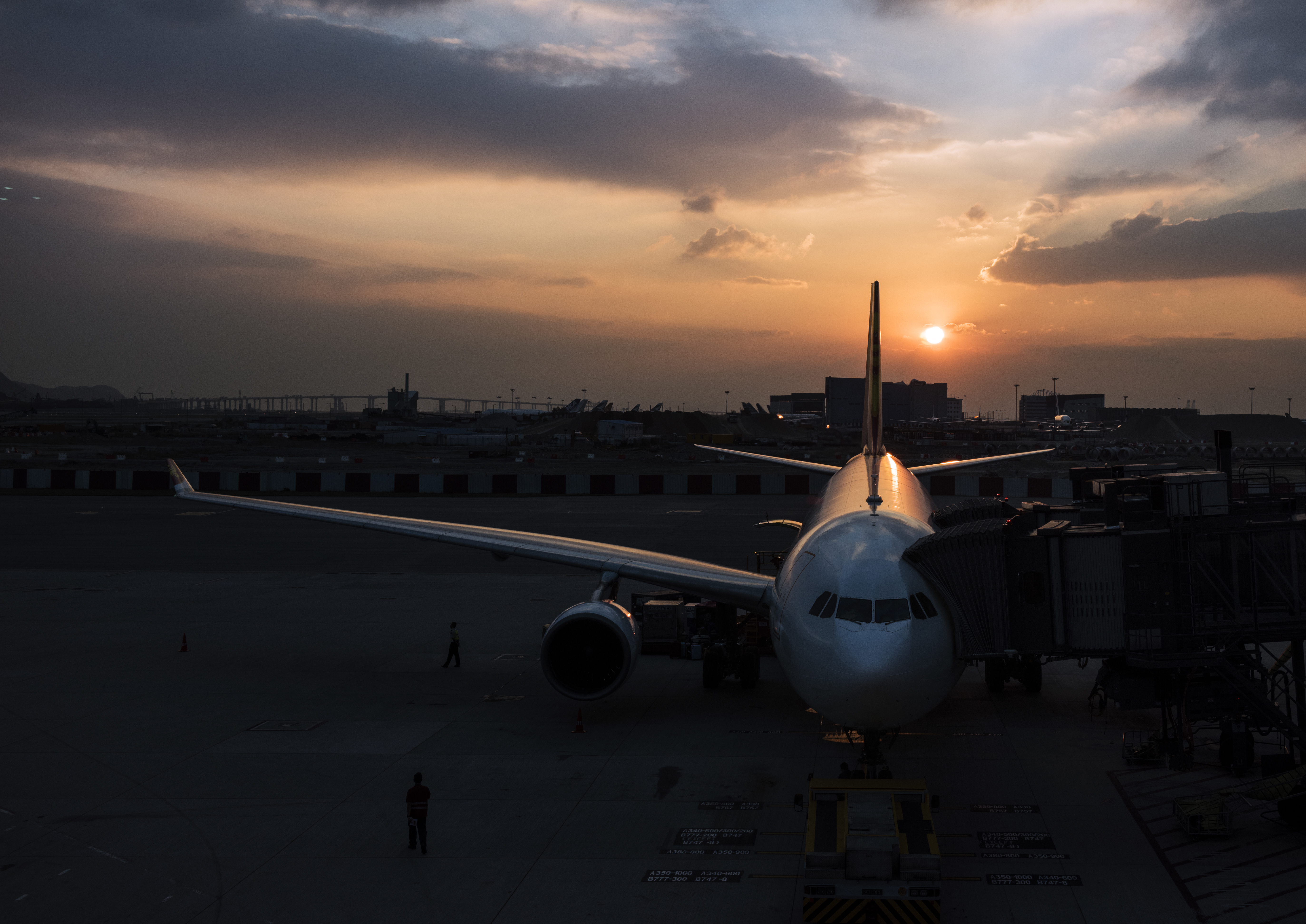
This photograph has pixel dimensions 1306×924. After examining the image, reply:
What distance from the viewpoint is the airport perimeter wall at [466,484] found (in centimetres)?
7119

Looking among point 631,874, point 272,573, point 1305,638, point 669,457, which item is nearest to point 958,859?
point 631,874

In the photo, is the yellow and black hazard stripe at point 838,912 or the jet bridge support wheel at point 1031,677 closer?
the yellow and black hazard stripe at point 838,912

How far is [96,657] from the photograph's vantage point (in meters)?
26.4

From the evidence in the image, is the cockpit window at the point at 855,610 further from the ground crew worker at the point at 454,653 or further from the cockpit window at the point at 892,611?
the ground crew worker at the point at 454,653

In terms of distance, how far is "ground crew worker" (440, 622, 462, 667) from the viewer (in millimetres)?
25422

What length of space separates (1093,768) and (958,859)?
542 cm

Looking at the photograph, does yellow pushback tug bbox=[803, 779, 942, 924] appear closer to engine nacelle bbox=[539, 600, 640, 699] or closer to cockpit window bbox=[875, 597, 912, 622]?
cockpit window bbox=[875, 597, 912, 622]

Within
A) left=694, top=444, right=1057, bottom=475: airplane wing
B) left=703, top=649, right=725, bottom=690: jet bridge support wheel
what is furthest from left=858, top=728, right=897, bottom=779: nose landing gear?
left=694, top=444, right=1057, bottom=475: airplane wing

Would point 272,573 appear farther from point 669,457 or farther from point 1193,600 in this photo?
point 669,457

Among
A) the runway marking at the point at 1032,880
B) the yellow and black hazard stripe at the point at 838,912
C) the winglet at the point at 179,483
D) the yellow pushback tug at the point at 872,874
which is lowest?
the runway marking at the point at 1032,880

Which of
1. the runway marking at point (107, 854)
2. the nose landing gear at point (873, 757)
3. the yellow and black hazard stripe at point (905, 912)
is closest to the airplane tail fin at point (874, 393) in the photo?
the nose landing gear at point (873, 757)

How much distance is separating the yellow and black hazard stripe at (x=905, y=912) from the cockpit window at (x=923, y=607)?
14.5 feet

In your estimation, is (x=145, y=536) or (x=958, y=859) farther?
(x=145, y=536)

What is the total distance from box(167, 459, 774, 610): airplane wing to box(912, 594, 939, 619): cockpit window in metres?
4.51
